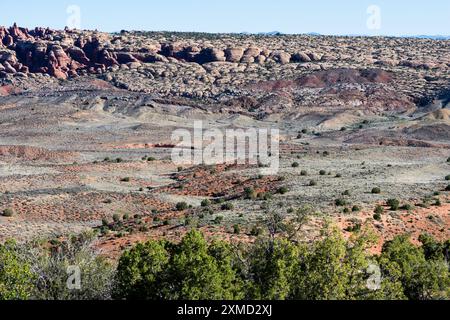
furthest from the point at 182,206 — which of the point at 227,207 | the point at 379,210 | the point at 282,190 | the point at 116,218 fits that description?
the point at 379,210

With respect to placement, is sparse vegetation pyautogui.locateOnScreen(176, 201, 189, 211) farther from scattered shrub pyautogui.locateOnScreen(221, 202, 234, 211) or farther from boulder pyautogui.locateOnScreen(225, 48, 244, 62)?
boulder pyautogui.locateOnScreen(225, 48, 244, 62)

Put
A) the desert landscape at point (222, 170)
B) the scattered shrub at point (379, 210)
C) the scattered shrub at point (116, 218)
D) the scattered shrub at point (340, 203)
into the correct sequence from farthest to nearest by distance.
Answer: the scattered shrub at point (116, 218) → the scattered shrub at point (340, 203) → the scattered shrub at point (379, 210) → the desert landscape at point (222, 170)

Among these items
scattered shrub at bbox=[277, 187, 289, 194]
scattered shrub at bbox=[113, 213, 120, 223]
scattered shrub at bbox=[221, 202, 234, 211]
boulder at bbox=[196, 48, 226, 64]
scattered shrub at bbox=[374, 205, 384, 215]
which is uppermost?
boulder at bbox=[196, 48, 226, 64]

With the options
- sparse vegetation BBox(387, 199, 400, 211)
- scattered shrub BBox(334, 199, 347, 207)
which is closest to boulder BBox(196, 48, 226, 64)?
scattered shrub BBox(334, 199, 347, 207)

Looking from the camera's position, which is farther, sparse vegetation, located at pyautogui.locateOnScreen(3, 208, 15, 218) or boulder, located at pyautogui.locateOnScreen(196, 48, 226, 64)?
boulder, located at pyautogui.locateOnScreen(196, 48, 226, 64)

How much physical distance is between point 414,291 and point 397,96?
9285 cm

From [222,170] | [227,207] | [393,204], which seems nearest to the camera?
[393,204]

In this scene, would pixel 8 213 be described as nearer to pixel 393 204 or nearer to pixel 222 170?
pixel 222 170

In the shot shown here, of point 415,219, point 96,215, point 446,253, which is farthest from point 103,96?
point 446,253

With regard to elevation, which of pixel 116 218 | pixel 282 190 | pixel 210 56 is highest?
pixel 210 56

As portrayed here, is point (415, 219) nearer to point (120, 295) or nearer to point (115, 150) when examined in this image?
point (120, 295)

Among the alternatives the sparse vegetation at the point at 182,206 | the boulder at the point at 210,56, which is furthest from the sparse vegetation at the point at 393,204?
the boulder at the point at 210,56

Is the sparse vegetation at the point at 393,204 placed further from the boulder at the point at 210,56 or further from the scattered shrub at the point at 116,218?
the boulder at the point at 210,56

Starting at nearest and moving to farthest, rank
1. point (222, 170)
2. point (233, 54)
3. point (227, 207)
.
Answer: point (227, 207) → point (222, 170) → point (233, 54)
